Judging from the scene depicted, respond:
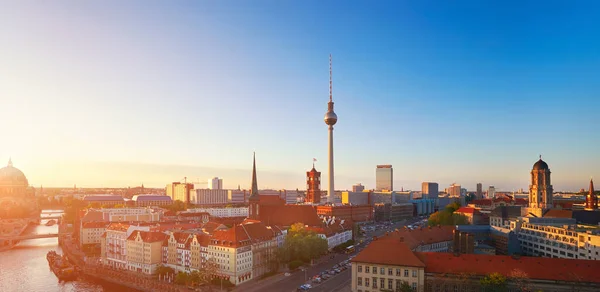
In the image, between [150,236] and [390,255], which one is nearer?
[390,255]

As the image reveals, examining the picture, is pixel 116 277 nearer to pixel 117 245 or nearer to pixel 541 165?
pixel 117 245

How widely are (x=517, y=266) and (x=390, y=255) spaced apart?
1483 centimetres

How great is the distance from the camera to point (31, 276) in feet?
278

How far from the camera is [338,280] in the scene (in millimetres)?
70250

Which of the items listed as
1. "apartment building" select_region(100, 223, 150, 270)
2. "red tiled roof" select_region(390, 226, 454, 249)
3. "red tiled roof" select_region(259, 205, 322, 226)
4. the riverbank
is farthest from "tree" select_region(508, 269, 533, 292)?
"red tiled roof" select_region(259, 205, 322, 226)

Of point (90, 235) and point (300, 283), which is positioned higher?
point (90, 235)

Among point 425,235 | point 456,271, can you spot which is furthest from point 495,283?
point 425,235

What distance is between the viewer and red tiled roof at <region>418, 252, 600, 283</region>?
47.2m

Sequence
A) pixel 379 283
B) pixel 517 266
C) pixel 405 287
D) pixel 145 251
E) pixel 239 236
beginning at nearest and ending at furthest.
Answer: pixel 517 266 < pixel 405 287 < pixel 379 283 < pixel 239 236 < pixel 145 251

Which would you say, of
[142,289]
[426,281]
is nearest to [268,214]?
[142,289]

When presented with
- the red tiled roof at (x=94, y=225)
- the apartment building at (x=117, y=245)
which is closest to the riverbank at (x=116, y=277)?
the apartment building at (x=117, y=245)

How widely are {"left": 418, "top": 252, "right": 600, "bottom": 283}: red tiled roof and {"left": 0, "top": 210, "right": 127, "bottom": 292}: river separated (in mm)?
56316

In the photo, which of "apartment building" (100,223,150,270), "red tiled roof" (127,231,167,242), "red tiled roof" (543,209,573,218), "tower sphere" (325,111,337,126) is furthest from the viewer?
"tower sphere" (325,111,337,126)

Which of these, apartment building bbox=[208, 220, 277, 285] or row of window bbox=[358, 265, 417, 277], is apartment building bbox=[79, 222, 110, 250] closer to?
apartment building bbox=[208, 220, 277, 285]
